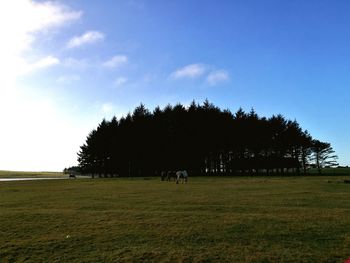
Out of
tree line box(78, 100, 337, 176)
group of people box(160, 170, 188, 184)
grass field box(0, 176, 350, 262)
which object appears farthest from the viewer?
tree line box(78, 100, 337, 176)

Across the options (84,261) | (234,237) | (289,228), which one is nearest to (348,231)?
(289,228)

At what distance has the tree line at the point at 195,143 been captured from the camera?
318 feet

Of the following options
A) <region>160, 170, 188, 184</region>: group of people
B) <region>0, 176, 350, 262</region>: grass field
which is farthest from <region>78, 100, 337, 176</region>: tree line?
<region>0, 176, 350, 262</region>: grass field

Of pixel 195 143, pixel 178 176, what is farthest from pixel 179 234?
pixel 195 143

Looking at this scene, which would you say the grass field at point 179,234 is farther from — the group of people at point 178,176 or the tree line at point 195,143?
the tree line at point 195,143

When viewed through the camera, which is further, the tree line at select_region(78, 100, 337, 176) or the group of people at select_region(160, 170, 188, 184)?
the tree line at select_region(78, 100, 337, 176)

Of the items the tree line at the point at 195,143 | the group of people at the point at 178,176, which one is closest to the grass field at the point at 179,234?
the group of people at the point at 178,176

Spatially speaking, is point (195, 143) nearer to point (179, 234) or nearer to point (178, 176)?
point (178, 176)

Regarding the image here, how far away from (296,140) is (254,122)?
50.2ft

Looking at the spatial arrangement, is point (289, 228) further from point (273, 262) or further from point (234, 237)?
point (273, 262)

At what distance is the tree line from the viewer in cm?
9700

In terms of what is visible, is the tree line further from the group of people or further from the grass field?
the grass field

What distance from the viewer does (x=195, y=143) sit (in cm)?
9606

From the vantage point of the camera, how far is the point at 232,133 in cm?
10138
